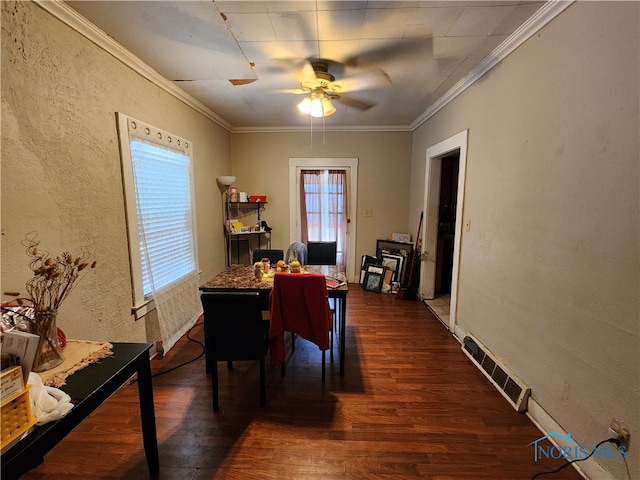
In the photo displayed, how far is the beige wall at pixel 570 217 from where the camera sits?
124 centimetres

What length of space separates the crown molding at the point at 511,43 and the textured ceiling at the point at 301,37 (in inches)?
1.5

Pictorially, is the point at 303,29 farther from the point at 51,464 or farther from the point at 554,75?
the point at 51,464

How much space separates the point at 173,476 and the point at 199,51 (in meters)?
2.71

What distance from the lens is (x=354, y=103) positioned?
10.5ft

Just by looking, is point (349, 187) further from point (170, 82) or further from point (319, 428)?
point (319, 428)

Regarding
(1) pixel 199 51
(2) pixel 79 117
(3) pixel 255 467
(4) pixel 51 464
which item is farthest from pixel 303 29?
(4) pixel 51 464

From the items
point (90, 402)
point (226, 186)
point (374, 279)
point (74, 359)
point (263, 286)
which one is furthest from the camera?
point (374, 279)

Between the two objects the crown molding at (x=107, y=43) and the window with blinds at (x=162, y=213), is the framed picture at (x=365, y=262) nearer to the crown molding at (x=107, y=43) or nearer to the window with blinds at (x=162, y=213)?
the window with blinds at (x=162, y=213)

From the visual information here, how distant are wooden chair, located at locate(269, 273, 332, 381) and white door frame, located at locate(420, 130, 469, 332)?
1644mm

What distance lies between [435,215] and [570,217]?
224 cm

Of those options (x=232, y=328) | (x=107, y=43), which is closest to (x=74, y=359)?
(x=232, y=328)

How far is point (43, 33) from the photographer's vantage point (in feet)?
4.97

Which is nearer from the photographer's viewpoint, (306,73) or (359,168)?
(306,73)

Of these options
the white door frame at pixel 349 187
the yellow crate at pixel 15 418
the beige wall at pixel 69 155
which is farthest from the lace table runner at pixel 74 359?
the white door frame at pixel 349 187
